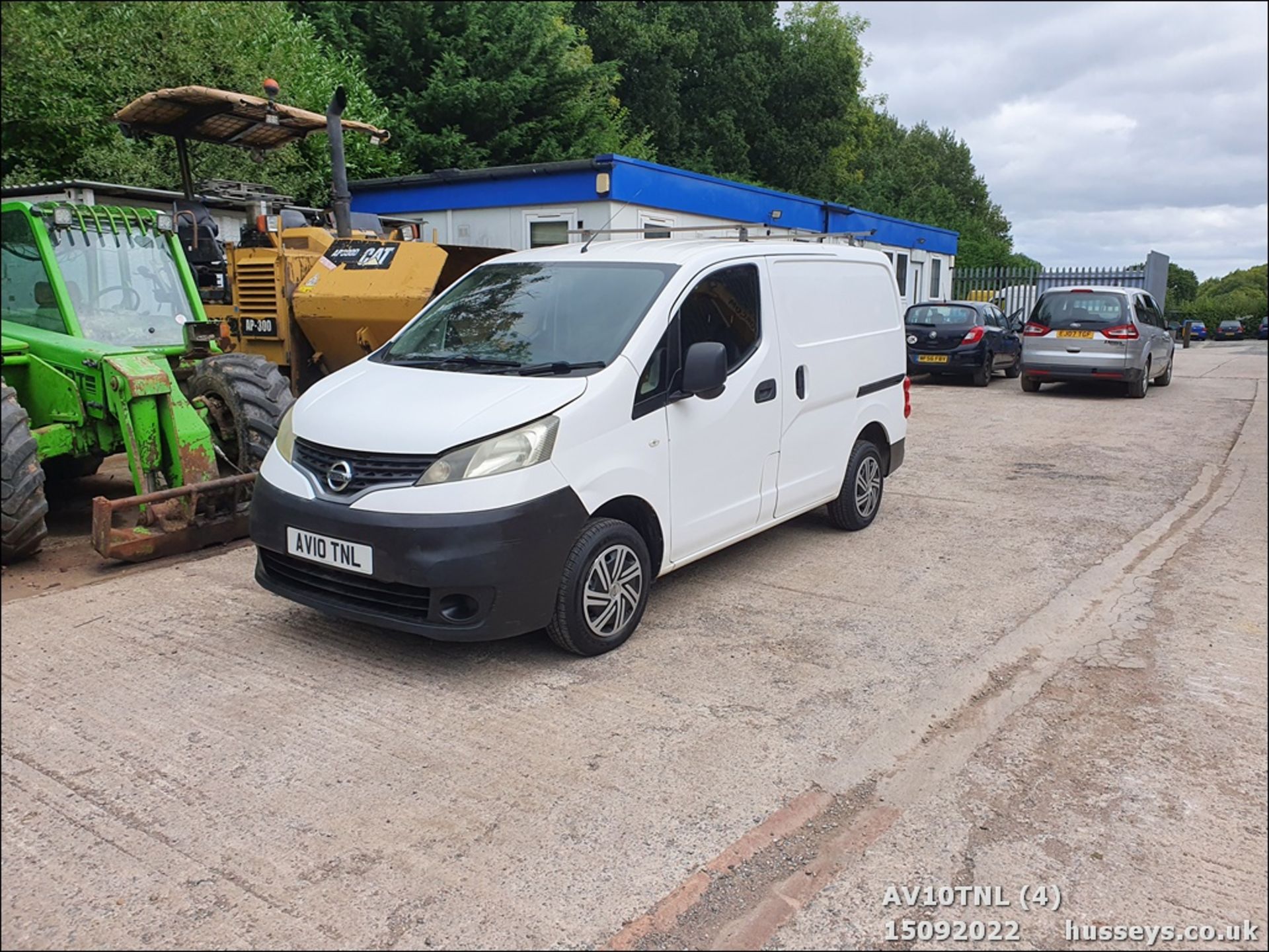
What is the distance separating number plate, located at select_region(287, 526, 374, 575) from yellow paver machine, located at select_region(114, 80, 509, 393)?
4.19 metres

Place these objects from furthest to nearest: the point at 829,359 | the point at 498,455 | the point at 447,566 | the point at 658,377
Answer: the point at 829,359 < the point at 658,377 < the point at 498,455 < the point at 447,566

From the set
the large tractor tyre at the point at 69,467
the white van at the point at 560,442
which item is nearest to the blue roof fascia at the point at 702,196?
the large tractor tyre at the point at 69,467

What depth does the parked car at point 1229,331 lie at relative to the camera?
36.1 m

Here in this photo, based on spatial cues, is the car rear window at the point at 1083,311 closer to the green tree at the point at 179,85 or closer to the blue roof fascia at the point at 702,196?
the blue roof fascia at the point at 702,196

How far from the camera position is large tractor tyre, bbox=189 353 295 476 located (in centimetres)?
660

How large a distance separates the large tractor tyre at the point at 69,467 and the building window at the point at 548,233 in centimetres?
937

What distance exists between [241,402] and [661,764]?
14.4ft

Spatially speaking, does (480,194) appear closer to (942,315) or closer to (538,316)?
(942,315)

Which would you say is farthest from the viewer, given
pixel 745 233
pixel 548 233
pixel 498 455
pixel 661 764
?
pixel 548 233

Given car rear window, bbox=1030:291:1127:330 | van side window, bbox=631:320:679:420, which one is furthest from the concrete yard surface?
car rear window, bbox=1030:291:1127:330

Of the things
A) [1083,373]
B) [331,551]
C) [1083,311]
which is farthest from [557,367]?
[1083,311]

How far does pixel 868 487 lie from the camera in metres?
6.99

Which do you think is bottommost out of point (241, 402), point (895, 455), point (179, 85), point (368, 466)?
point (895, 455)

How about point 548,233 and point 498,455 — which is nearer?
point 498,455
